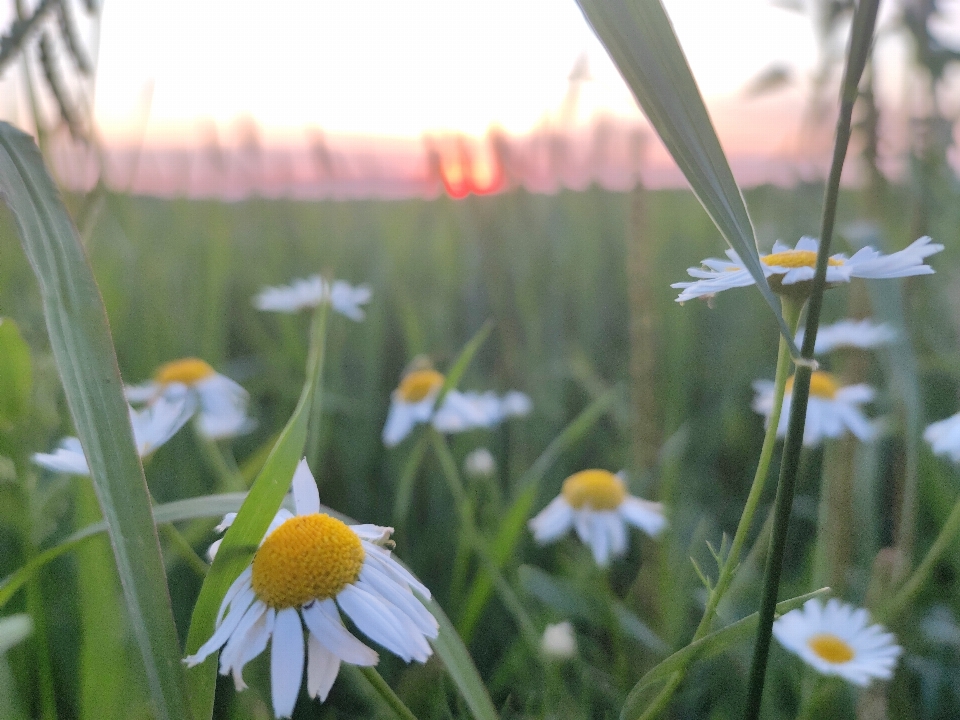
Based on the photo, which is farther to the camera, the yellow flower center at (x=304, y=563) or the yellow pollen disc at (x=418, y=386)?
the yellow pollen disc at (x=418, y=386)

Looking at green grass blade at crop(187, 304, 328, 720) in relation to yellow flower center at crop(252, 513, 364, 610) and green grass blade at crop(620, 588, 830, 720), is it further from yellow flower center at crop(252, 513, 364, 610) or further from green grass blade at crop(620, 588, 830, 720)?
green grass blade at crop(620, 588, 830, 720)

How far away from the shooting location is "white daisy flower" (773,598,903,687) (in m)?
0.42

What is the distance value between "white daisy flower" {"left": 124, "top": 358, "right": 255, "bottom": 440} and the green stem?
0.49 metres

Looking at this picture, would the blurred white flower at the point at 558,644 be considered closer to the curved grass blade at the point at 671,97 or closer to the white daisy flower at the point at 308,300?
the curved grass blade at the point at 671,97

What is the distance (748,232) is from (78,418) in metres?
0.22

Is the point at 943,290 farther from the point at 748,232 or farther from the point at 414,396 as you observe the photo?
the point at 748,232

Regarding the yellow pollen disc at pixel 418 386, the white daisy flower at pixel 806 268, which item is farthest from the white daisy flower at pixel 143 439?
the yellow pollen disc at pixel 418 386

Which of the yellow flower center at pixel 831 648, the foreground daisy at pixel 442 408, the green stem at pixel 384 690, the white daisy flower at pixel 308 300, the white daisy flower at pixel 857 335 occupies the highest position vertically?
the white daisy flower at pixel 857 335

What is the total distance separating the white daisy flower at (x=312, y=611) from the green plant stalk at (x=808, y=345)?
117 millimetres

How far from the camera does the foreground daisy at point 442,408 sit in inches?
28.9

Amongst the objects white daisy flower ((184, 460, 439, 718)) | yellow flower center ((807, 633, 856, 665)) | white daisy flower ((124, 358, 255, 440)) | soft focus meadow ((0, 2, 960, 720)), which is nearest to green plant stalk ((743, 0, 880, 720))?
soft focus meadow ((0, 2, 960, 720))

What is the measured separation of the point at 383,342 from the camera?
1.15 m

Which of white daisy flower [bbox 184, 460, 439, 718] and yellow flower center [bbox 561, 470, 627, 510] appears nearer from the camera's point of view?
white daisy flower [bbox 184, 460, 439, 718]

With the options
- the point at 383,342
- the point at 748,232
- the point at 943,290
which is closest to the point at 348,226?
the point at 383,342
